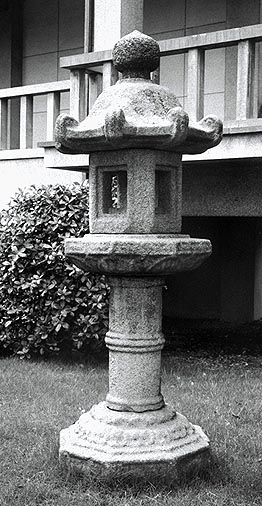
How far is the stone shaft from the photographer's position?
4.88 m

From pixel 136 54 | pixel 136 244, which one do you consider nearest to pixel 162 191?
pixel 136 244

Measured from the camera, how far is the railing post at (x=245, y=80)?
24.1 ft

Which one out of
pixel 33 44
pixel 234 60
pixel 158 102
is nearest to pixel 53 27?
pixel 33 44

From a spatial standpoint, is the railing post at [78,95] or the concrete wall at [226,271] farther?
the concrete wall at [226,271]

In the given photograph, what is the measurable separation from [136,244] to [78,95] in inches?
173

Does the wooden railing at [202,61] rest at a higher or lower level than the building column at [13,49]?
lower

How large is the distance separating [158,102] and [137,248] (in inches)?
36.7

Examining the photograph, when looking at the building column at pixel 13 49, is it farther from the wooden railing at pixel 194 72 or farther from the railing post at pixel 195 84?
the railing post at pixel 195 84

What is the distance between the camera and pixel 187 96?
25.8 feet

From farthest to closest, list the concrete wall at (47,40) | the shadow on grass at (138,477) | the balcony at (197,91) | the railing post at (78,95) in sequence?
the concrete wall at (47,40) < the railing post at (78,95) < the balcony at (197,91) < the shadow on grass at (138,477)

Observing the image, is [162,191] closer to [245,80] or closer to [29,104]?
[245,80]

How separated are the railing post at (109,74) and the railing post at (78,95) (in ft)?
1.38

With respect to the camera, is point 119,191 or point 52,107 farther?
point 52,107

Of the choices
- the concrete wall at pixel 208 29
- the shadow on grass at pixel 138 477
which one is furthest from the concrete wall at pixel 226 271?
the shadow on grass at pixel 138 477
